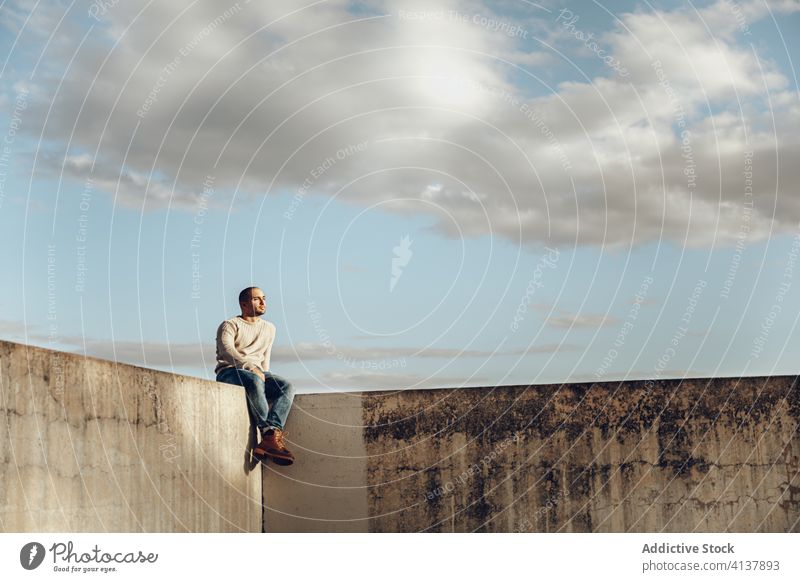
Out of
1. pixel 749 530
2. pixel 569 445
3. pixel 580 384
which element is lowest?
pixel 749 530

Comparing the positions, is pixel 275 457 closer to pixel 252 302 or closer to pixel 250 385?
pixel 250 385

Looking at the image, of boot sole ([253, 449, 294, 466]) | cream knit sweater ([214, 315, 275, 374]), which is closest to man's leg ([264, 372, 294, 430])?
cream knit sweater ([214, 315, 275, 374])

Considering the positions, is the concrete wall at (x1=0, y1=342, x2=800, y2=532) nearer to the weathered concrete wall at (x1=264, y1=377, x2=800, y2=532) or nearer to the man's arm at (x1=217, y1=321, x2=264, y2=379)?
the weathered concrete wall at (x1=264, y1=377, x2=800, y2=532)

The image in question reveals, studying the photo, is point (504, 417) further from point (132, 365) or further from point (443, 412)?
point (132, 365)

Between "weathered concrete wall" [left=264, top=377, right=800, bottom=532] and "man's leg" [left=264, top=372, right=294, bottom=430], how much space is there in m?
0.19

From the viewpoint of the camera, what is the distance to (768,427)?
7.07 m

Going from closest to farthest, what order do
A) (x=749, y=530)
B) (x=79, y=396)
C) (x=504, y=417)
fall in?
(x=79, y=396)
(x=749, y=530)
(x=504, y=417)

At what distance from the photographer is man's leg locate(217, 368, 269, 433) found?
7.48 m

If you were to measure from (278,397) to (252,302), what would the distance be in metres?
0.83

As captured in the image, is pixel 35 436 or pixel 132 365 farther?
pixel 132 365

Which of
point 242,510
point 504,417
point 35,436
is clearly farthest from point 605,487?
point 35,436

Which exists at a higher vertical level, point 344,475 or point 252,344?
point 252,344

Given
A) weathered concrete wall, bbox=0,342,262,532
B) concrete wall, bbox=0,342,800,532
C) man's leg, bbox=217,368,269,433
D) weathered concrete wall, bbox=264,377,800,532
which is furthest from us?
man's leg, bbox=217,368,269,433

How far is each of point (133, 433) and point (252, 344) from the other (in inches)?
72.0
